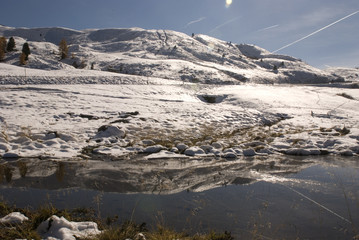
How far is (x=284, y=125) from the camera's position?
16.4 metres

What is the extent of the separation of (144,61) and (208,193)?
67.7 metres

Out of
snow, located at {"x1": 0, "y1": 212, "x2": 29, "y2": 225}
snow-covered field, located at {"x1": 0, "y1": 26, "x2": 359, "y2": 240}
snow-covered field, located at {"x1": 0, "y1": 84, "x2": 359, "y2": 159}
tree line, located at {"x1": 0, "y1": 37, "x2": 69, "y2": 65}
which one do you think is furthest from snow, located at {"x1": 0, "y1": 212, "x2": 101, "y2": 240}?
tree line, located at {"x1": 0, "y1": 37, "x2": 69, "y2": 65}

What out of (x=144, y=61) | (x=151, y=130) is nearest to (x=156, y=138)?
(x=151, y=130)

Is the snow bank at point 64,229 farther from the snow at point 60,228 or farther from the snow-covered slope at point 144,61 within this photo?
the snow-covered slope at point 144,61

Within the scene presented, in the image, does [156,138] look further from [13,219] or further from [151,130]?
[13,219]

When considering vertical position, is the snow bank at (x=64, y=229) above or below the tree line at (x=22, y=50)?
below

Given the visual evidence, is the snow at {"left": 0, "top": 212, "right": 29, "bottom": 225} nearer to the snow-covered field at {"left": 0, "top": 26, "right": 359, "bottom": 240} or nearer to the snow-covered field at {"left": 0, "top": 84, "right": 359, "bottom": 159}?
the snow-covered field at {"left": 0, "top": 26, "right": 359, "bottom": 240}

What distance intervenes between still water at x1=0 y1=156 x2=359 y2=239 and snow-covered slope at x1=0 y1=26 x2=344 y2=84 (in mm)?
25474

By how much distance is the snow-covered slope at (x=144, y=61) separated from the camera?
4466 cm

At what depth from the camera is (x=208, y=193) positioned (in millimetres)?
5672

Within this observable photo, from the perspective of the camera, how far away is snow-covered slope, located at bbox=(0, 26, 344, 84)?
147 ft

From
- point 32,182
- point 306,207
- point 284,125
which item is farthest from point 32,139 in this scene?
point 284,125

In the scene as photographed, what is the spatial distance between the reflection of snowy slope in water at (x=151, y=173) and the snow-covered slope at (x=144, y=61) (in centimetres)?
2455

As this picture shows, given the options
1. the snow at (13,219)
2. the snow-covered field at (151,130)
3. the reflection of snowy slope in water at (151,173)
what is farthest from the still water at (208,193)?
the snow-covered field at (151,130)
